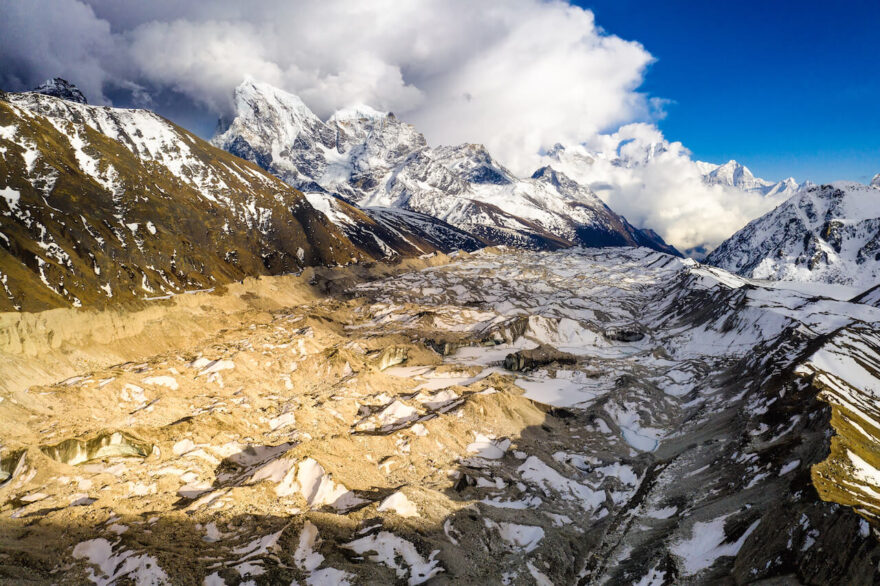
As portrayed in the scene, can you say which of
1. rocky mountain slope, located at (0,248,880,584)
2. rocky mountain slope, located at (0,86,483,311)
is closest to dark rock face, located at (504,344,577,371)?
rocky mountain slope, located at (0,248,880,584)

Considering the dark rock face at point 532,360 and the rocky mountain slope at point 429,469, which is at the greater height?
the dark rock face at point 532,360

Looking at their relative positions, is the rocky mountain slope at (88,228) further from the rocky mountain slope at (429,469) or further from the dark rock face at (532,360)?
the dark rock face at (532,360)

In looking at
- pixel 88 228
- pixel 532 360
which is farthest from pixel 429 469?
pixel 88 228

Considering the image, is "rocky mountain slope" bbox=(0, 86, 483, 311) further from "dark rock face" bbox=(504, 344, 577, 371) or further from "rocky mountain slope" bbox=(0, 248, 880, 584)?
"dark rock face" bbox=(504, 344, 577, 371)

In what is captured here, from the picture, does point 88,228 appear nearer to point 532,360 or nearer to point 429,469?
point 429,469

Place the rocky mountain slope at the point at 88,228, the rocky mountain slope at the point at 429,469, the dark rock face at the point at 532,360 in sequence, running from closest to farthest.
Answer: the rocky mountain slope at the point at 429,469 → the rocky mountain slope at the point at 88,228 → the dark rock face at the point at 532,360

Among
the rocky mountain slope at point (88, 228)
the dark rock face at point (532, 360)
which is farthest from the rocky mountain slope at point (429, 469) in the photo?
the rocky mountain slope at point (88, 228)

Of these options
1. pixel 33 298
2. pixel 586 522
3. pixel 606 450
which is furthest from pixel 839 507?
pixel 33 298

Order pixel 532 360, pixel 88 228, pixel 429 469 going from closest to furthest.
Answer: pixel 429 469 < pixel 88 228 < pixel 532 360

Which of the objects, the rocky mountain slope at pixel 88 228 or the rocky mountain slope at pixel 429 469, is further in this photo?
the rocky mountain slope at pixel 88 228
